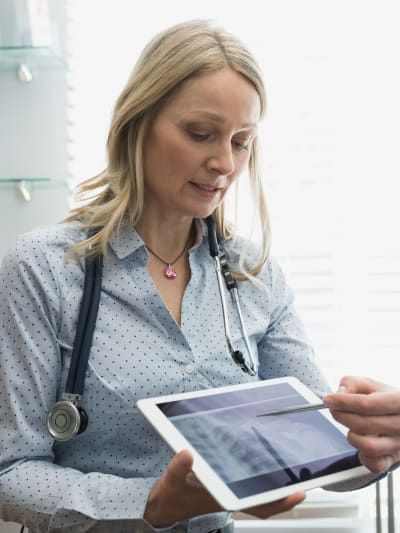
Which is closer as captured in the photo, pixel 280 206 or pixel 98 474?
pixel 98 474

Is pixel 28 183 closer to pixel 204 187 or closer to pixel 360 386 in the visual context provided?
pixel 204 187

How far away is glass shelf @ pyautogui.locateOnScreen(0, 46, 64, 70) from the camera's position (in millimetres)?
1688

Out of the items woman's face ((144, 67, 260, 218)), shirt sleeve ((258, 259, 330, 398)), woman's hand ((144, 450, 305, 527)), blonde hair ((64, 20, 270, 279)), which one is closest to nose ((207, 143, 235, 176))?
woman's face ((144, 67, 260, 218))

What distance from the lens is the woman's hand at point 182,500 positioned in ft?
2.76

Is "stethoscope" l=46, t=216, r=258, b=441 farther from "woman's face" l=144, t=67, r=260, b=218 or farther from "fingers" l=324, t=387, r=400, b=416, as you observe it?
"fingers" l=324, t=387, r=400, b=416

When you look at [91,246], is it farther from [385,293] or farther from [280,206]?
[385,293]

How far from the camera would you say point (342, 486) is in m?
→ 1.14

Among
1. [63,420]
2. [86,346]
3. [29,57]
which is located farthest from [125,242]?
[29,57]

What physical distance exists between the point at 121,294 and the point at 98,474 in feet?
1.00

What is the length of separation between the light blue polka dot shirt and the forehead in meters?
0.25

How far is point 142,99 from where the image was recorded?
1.20 metres

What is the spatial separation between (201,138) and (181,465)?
1.92ft

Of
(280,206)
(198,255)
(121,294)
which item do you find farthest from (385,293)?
(121,294)

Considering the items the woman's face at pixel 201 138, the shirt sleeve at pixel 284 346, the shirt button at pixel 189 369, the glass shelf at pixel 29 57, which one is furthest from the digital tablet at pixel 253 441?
the glass shelf at pixel 29 57
